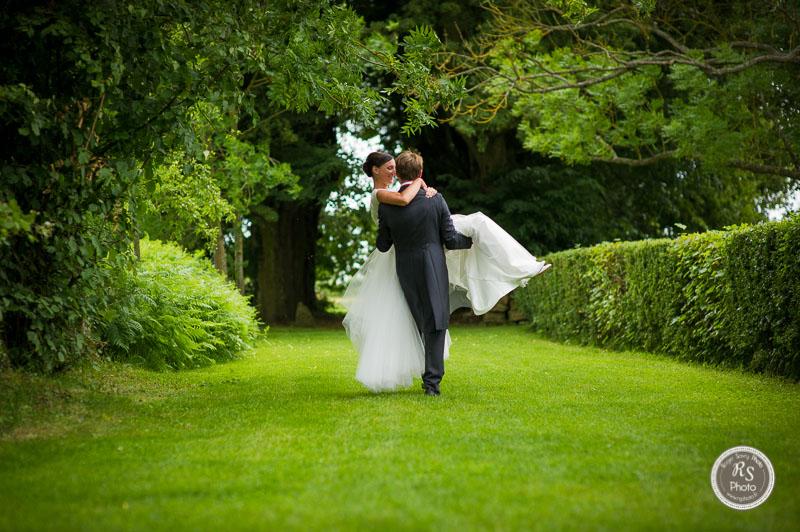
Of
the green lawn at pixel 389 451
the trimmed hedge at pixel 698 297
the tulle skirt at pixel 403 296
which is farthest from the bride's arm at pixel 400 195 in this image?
the trimmed hedge at pixel 698 297

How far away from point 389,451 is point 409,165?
3.69 m

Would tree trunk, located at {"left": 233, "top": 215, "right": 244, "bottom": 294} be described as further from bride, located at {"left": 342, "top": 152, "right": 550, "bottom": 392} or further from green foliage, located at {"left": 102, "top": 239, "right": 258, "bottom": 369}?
bride, located at {"left": 342, "top": 152, "right": 550, "bottom": 392}

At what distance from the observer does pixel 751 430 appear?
654 cm

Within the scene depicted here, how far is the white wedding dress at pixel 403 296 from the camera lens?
8703 mm

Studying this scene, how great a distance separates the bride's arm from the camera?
857 cm

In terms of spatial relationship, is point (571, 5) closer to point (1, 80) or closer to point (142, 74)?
point (142, 74)

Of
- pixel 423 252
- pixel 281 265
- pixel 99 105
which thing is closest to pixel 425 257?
pixel 423 252

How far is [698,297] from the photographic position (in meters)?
11.6

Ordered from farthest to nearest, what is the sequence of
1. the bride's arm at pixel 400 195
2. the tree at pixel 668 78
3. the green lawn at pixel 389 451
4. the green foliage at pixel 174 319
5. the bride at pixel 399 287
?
the tree at pixel 668 78 < the green foliage at pixel 174 319 < the bride at pixel 399 287 < the bride's arm at pixel 400 195 < the green lawn at pixel 389 451

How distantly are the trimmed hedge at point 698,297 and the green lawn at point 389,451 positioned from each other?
1.79 ft

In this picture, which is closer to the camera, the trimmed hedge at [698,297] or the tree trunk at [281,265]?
the trimmed hedge at [698,297]

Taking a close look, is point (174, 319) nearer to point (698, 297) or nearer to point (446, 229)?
point (446, 229)

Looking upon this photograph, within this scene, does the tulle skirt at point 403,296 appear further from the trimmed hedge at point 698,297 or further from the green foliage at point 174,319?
the trimmed hedge at point 698,297

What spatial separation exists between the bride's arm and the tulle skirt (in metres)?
0.64
